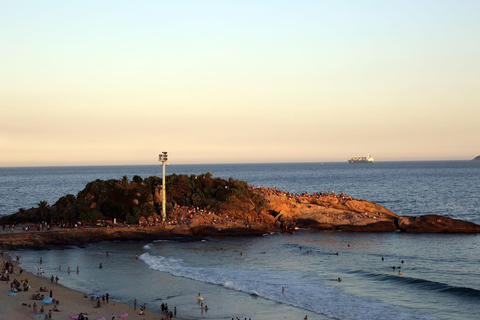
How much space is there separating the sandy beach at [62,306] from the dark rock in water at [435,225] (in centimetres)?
5148

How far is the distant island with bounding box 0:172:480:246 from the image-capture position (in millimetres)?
71375

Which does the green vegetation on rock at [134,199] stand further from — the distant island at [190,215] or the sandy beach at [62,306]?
the sandy beach at [62,306]

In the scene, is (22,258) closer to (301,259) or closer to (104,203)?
(104,203)

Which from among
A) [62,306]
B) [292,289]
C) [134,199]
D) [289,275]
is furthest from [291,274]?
[134,199]

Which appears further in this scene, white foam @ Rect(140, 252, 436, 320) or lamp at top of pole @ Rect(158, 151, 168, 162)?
lamp at top of pole @ Rect(158, 151, 168, 162)

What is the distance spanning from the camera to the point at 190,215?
77.7m

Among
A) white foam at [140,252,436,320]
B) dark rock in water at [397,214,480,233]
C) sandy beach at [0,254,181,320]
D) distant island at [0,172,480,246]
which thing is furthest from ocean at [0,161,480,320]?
distant island at [0,172,480,246]

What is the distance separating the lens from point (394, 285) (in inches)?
1858

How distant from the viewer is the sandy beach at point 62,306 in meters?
37.4

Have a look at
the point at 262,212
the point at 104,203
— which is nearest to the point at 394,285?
the point at 262,212

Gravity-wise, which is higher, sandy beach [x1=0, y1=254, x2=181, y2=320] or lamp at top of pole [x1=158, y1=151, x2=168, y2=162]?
lamp at top of pole [x1=158, y1=151, x2=168, y2=162]

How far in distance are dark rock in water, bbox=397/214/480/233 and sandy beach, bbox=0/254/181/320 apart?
51483 millimetres

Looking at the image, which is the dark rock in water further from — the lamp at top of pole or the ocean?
the lamp at top of pole

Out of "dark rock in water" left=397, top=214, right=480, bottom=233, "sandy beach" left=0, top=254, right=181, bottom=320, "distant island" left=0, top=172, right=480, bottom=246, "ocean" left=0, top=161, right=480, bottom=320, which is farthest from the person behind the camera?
"dark rock in water" left=397, top=214, right=480, bottom=233
